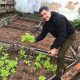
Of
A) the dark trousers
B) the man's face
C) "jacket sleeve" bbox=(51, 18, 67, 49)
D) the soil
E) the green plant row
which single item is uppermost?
the man's face

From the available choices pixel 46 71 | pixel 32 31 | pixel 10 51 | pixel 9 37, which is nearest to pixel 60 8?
pixel 32 31

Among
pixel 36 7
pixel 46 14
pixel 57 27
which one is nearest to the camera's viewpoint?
pixel 46 14

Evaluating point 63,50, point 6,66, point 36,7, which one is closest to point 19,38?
point 6,66

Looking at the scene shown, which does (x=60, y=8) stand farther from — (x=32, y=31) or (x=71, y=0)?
(x=32, y=31)

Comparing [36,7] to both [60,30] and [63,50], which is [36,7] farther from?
[60,30]

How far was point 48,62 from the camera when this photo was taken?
767cm

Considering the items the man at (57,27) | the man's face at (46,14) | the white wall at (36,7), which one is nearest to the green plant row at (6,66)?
the man at (57,27)

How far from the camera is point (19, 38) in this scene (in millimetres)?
9742

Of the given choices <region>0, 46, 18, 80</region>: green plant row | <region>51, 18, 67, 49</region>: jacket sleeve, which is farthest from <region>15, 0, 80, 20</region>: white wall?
<region>51, 18, 67, 49</region>: jacket sleeve

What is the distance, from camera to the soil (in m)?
7.11

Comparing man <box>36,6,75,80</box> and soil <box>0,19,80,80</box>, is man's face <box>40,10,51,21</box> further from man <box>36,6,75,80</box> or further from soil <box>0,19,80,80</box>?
soil <box>0,19,80,80</box>

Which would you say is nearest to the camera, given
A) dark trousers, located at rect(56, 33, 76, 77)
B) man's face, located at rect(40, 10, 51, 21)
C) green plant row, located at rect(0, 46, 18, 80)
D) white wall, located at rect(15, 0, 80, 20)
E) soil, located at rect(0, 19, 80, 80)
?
man's face, located at rect(40, 10, 51, 21)

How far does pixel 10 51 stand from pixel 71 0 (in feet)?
16.9

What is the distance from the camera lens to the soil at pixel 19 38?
7.11 m
